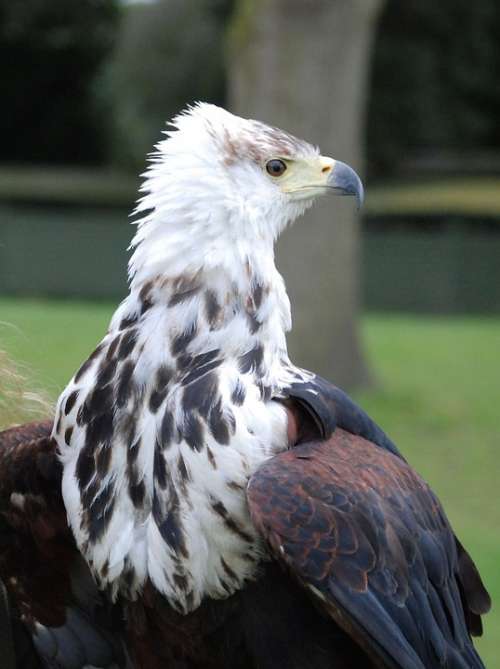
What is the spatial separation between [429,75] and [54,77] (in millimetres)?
7855

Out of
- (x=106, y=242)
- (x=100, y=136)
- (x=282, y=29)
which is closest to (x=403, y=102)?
(x=100, y=136)

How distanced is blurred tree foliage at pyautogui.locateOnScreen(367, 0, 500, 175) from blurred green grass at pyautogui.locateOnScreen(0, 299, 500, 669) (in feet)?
29.8

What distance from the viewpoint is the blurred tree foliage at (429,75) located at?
93.0 feet

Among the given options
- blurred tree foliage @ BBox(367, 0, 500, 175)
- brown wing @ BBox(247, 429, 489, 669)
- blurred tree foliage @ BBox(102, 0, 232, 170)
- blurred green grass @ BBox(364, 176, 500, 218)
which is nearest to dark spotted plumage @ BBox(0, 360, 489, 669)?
brown wing @ BBox(247, 429, 489, 669)

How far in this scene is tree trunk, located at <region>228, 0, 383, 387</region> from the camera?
11.6 meters

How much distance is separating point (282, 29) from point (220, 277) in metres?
8.35

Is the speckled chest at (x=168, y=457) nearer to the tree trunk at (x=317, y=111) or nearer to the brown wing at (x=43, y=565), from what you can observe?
the brown wing at (x=43, y=565)

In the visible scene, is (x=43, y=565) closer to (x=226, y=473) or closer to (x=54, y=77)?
(x=226, y=473)

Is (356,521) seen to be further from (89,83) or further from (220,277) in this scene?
(89,83)

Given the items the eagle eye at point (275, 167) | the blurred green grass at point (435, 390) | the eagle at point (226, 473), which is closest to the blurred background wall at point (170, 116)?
the blurred green grass at point (435, 390)

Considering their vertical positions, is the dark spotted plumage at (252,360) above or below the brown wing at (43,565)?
above

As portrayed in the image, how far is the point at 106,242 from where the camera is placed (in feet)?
76.1

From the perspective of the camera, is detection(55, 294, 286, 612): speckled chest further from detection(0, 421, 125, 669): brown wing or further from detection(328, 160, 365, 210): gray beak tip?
detection(328, 160, 365, 210): gray beak tip

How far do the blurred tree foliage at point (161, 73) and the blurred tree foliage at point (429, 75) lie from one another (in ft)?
11.0
